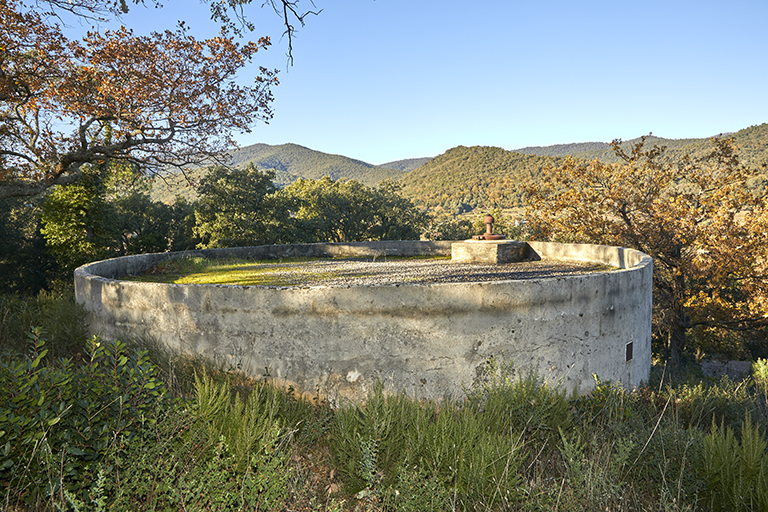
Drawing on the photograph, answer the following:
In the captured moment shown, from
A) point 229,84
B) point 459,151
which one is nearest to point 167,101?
point 229,84

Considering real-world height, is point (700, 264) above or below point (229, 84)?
below

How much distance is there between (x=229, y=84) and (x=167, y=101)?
1.83 metres

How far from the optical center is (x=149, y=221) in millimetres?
27219

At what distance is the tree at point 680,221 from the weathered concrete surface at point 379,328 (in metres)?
11.0

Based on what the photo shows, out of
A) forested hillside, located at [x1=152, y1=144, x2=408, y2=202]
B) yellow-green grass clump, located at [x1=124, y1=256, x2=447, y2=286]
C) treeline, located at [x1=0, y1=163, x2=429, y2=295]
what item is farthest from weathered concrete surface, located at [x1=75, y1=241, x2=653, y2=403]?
forested hillside, located at [x1=152, y1=144, x2=408, y2=202]

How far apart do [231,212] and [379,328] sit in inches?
692

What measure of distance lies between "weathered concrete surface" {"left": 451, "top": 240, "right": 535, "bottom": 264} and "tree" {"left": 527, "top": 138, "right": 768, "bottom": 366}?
6039 millimetres

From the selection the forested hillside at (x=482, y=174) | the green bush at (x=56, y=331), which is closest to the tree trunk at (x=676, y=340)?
the green bush at (x=56, y=331)

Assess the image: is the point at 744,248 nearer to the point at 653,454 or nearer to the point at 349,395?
the point at 653,454

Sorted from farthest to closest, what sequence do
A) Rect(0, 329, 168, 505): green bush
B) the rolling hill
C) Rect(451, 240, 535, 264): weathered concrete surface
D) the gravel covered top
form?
the rolling hill → Rect(451, 240, 535, 264): weathered concrete surface → the gravel covered top → Rect(0, 329, 168, 505): green bush

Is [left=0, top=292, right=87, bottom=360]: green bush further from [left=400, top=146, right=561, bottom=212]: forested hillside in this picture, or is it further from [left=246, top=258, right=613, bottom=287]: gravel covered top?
[left=400, top=146, right=561, bottom=212]: forested hillside

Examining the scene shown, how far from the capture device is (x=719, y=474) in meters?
3.64

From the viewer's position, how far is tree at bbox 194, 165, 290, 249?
20.8 m

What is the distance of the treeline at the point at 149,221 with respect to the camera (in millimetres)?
17031
